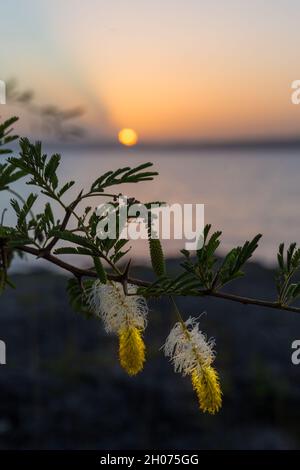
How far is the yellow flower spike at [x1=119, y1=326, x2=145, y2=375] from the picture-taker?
658mm

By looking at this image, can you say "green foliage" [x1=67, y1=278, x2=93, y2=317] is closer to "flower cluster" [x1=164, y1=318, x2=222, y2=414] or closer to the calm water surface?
"flower cluster" [x1=164, y1=318, x2=222, y2=414]

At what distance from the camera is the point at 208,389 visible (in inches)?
26.5

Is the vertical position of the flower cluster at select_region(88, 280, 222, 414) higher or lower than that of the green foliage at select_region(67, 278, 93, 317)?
lower

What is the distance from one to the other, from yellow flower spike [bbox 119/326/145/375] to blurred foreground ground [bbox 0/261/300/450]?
530 cm

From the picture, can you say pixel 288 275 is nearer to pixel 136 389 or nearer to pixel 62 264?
pixel 62 264

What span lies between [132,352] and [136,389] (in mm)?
6086

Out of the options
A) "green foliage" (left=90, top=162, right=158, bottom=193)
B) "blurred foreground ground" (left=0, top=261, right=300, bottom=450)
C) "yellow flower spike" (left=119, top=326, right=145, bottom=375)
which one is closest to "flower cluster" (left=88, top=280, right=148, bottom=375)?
"yellow flower spike" (left=119, top=326, right=145, bottom=375)

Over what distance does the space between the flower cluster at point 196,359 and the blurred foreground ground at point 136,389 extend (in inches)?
207

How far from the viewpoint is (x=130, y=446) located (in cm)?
589

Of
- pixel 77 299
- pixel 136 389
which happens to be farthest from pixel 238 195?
pixel 77 299

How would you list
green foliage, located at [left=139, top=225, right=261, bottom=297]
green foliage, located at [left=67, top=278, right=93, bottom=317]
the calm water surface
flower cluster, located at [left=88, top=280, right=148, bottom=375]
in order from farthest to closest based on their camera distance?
the calm water surface
green foliage, located at [left=67, top=278, right=93, bottom=317]
flower cluster, located at [left=88, top=280, right=148, bottom=375]
green foliage, located at [left=139, top=225, right=261, bottom=297]

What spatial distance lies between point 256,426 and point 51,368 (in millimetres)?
2228

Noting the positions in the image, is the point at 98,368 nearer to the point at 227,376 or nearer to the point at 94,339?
the point at 94,339

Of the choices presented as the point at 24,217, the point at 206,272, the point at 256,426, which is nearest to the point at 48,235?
the point at 24,217
